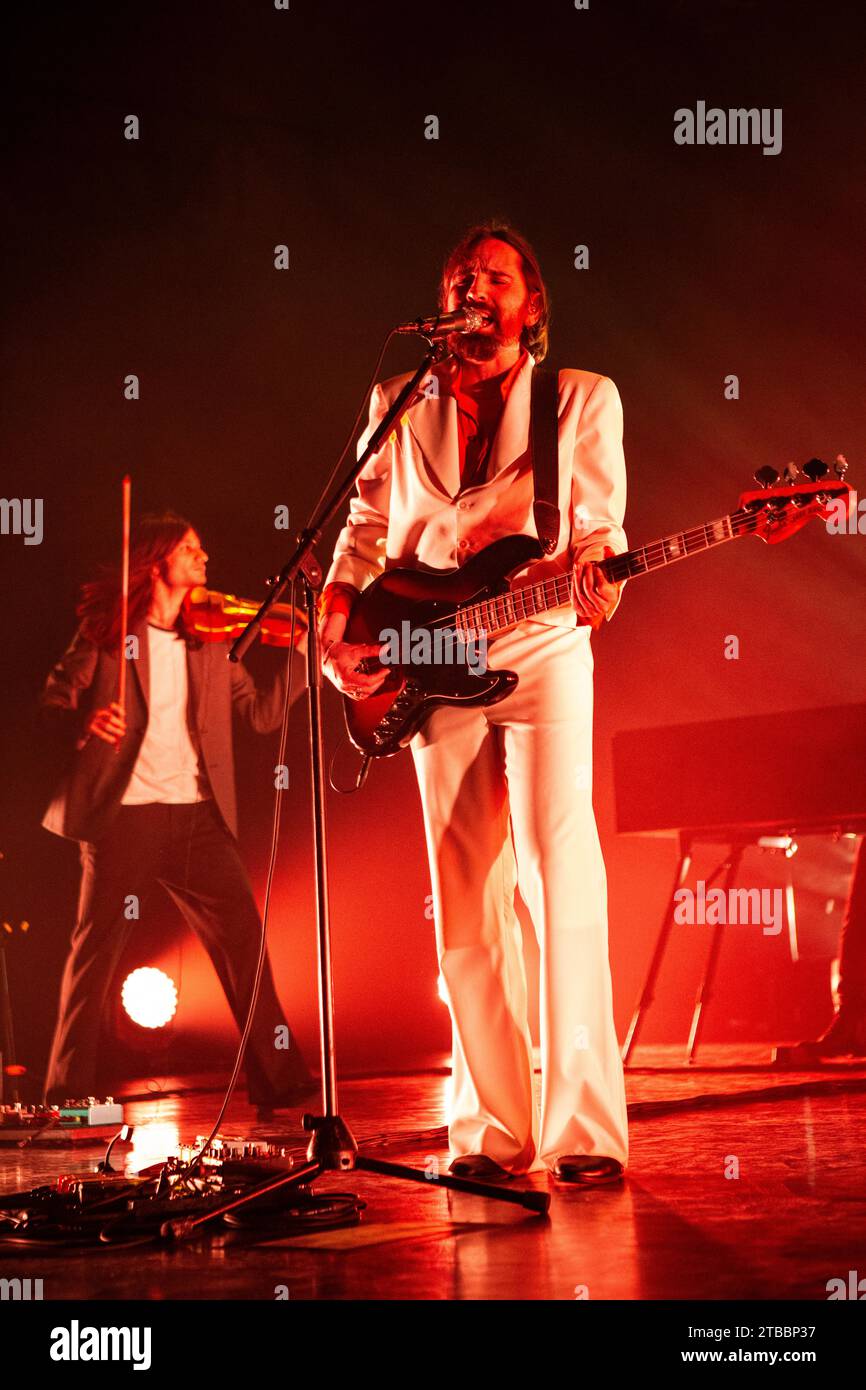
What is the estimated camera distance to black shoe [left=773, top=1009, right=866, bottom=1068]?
4.25 meters

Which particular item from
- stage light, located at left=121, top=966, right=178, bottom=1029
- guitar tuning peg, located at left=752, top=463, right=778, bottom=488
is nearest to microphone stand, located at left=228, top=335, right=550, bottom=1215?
guitar tuning peg, located at left=752, top=463, right=778, bottom=488

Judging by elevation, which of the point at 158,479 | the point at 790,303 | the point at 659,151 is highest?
the point at 659,151

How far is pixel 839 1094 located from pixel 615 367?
91.6 inches

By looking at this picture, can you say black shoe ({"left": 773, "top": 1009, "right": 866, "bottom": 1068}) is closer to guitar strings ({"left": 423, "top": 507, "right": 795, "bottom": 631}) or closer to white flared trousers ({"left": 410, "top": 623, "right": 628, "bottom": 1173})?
white flared trousers ({"left": 410, "top": 623, "right": 628, "bottom": 1173})

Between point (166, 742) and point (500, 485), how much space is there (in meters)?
2.09

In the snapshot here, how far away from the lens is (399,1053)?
4.83 m

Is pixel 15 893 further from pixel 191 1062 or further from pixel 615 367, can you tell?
pixel 615 367

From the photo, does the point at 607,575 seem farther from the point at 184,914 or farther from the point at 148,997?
the point at 148,997

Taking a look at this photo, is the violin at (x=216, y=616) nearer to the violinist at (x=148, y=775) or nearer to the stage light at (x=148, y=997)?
the violinist at (x=148, y=775)

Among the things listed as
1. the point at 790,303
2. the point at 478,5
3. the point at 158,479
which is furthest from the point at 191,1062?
the point at 478,5

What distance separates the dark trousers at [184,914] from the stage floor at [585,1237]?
92 centimetres

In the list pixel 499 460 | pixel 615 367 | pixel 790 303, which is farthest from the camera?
pixel 615 367

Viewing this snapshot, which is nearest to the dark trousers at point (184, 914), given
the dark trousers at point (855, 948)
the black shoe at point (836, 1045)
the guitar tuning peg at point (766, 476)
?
the black shoe at point (836, 1045)

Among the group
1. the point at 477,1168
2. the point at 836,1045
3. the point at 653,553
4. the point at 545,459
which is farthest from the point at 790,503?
the point at 836,1045
